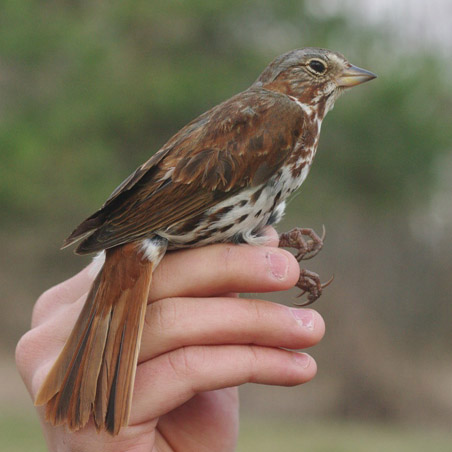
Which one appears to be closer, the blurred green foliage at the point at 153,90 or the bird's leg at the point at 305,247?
the bird's leg at the point at 305,247

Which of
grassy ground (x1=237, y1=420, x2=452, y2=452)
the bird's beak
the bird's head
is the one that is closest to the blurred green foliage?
grassy ground (x1=237, y1=420, x2=452, y2=452)

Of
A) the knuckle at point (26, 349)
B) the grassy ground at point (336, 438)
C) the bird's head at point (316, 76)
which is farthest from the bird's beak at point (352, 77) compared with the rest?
the grassy ground at point (336, 438)

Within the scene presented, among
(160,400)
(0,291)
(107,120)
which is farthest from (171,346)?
(0,291)

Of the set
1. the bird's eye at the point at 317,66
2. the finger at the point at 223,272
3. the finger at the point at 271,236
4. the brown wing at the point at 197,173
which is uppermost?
the bird's eye at the point at 317,66

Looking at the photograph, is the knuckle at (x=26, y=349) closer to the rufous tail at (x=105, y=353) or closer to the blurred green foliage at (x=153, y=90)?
the rufous tail at (x=105, y=353)

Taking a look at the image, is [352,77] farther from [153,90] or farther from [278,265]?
[153,90]

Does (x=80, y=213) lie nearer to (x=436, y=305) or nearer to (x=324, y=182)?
(x=324, y=182)
